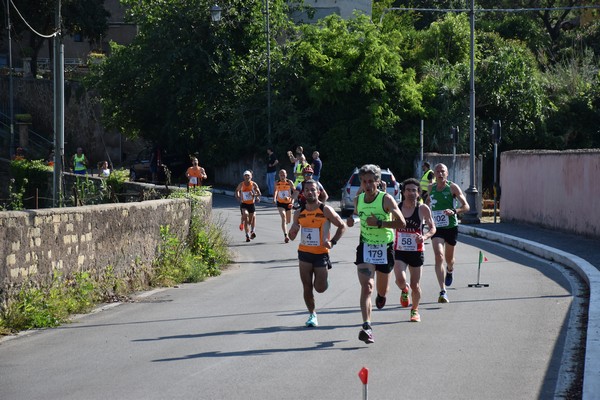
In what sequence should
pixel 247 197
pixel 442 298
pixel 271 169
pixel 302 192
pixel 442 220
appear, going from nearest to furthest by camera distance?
pixel 302 192 → pixel 442 298 → pixel 442 220 → pixel 247 197 → pixel 271 169

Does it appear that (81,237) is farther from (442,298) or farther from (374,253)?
(442,298)

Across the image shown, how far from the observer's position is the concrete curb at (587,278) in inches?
338

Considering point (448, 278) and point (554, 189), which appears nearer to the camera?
point (448, 278)

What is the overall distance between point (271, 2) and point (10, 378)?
1514 inches

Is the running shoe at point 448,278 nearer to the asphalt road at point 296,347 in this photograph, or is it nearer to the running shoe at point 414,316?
the asphalt road at point 296,347

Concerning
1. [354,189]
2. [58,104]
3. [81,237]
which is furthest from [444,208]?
[354,189]

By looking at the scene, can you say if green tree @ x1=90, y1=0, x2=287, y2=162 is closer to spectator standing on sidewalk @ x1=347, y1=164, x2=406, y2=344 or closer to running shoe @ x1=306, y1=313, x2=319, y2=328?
running shoe @ x1=306, y1=313, x2=319, y2=328

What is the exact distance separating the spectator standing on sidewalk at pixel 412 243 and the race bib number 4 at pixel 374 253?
46.4 inches

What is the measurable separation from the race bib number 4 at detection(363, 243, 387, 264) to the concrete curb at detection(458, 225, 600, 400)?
90.2 inches

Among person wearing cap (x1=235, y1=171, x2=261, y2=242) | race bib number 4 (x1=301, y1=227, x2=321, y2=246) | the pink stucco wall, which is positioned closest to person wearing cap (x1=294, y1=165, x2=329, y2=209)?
race bib number 4 (x1=301, y1=227, x2=321, y2=246)

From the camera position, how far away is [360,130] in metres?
42.4

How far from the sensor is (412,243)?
1248 cm

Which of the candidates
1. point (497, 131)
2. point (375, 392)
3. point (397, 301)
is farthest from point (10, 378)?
point (497, 131)

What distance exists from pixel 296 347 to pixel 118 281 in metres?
5.28
